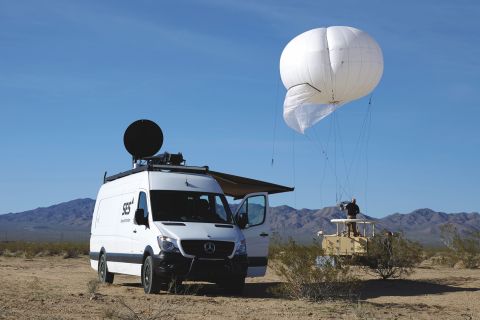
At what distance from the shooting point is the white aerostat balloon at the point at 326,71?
1167 inches

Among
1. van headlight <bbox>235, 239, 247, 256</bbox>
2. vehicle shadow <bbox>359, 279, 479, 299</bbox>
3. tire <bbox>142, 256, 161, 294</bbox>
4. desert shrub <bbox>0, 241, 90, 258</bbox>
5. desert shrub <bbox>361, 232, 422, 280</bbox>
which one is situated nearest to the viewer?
tire <bbox>142, 256, 161, 294</bbox>

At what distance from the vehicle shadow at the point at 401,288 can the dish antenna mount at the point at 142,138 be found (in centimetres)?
728

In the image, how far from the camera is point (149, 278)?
A: 58.6 ft

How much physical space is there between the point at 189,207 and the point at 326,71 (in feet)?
41.6

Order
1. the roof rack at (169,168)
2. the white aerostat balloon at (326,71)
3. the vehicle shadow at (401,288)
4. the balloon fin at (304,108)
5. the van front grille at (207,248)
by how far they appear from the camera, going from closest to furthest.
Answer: the van front grille at (207,248), the roof rack at (169,168), the vehicle shadow at (401,288), the white aerostat balloon at (326,71), the balloon fin at (304,108)

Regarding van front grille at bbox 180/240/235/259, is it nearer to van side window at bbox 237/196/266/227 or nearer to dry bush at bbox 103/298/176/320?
van side window at bbox 237/196/266/227

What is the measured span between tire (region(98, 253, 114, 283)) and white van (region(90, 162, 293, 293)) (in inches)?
1.1

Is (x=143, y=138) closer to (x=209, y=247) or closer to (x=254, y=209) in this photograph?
(x=254, y=209)

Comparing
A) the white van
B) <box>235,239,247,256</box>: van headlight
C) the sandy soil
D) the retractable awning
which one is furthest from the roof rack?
the retractable awning

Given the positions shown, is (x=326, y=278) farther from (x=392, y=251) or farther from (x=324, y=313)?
(x=392, y=251)

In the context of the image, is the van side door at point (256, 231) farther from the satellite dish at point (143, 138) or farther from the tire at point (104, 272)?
the satellite dish at point (143, 138)

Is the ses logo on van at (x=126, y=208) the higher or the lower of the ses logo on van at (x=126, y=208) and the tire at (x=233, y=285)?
the higher

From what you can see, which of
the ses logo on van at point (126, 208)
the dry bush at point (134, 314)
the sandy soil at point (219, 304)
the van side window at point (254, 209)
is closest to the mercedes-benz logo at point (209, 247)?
the sandy soil at point (219, 304)

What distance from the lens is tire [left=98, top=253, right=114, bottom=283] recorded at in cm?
2150
